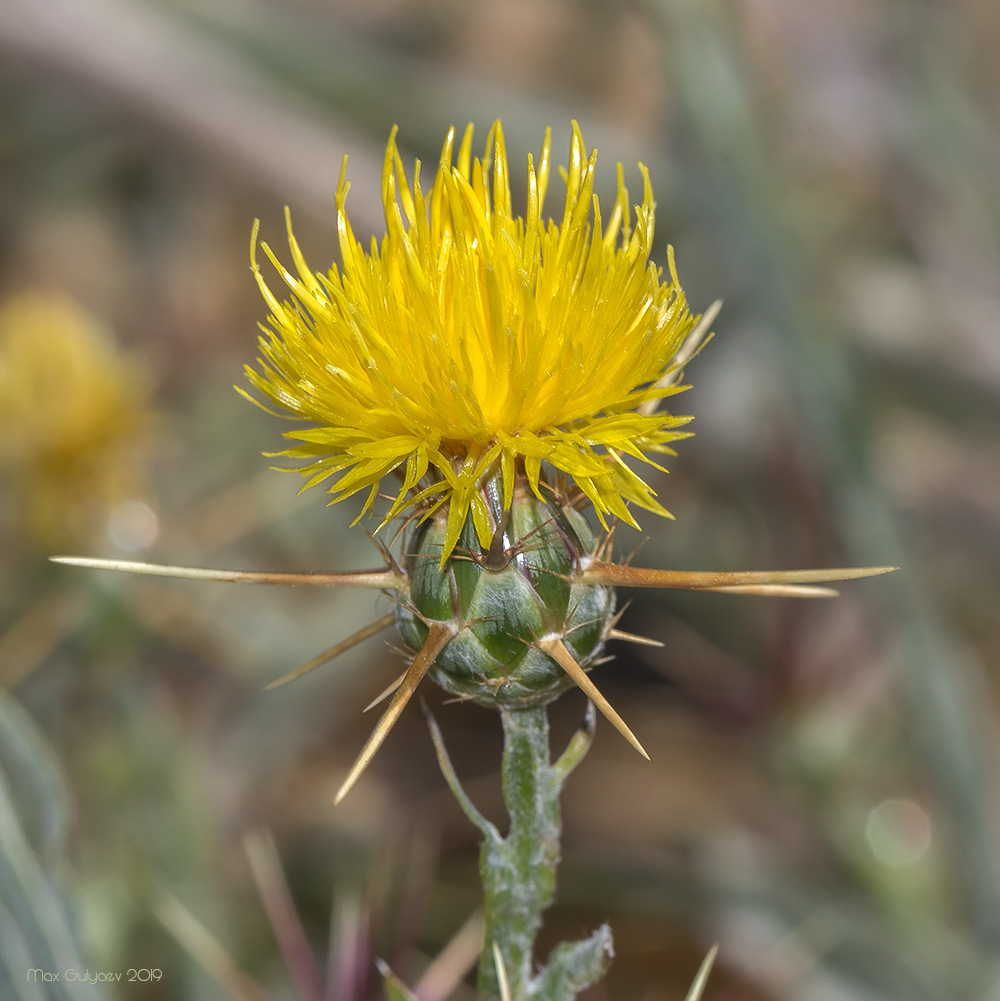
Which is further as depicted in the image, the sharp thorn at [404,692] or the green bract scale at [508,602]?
the green bract scale at [508,602]

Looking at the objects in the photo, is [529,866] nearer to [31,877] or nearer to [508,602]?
[508,602]

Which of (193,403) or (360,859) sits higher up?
(193,403)

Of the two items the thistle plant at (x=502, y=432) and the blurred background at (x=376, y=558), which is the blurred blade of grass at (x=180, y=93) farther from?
the thistle plant at (x=502, y=432)

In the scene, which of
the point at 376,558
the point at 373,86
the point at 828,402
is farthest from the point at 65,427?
the point at 373,86

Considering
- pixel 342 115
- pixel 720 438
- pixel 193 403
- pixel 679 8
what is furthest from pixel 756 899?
pixel 342 115

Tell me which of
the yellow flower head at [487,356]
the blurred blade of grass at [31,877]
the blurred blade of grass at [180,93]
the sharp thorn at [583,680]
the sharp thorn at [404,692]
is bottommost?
the blurred blade of grass at [31,877]

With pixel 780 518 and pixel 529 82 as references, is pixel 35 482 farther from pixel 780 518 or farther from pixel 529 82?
pixel 529 82

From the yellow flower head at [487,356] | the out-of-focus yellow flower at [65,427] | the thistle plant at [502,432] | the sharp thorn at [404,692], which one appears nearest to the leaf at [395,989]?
the thistle plant at [502,432]
